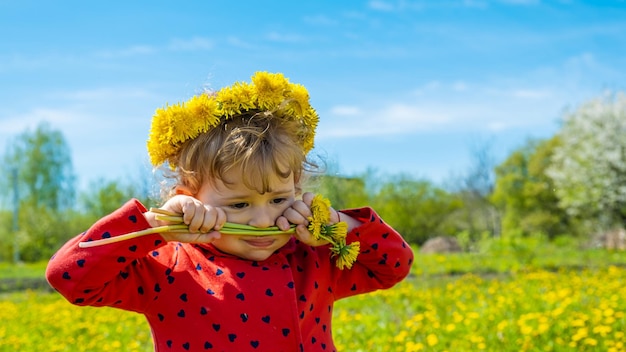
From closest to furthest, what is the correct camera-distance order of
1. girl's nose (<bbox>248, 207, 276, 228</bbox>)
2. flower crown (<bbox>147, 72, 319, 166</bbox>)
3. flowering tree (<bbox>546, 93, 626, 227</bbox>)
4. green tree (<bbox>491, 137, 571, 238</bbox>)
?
girl's nose (<bbox>248, 207, 276, 228</bbox>)
flower crown (<bbox>147, 72, 319, 166</bbox>)
flowering tree (<bbox>546, 93, 626, 227</bbox>)
green tree (<bbox>491, 137, 571, 238</bbox>)

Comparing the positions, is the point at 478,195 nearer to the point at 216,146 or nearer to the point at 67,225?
the point at 67,225

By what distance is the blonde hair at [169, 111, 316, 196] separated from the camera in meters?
1.79

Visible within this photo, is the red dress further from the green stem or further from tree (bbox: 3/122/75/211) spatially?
tree (bbox: 3/122/75/211)

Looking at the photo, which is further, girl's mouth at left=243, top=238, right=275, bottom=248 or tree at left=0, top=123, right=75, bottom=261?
tree at left=0, top=123, right=75, bottom=261

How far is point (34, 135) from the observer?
→ 3288 cm

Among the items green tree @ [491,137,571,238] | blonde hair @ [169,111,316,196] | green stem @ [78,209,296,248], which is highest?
blonde hair @ [169,111,316,196]

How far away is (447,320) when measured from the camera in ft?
15.0

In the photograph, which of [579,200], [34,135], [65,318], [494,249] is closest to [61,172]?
[34,135]

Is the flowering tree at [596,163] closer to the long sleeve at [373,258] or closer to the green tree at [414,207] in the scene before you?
the green tree at [414,207]

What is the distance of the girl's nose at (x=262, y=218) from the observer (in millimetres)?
1800

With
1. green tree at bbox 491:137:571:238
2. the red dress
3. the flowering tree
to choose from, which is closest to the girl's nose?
the red dress

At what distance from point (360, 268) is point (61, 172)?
33.6 meters

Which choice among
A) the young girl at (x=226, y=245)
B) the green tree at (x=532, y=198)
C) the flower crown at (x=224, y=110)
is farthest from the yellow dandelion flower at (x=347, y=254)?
the green tree at (x=532, y=198)

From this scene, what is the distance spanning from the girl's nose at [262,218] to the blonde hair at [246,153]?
58 millimetres
